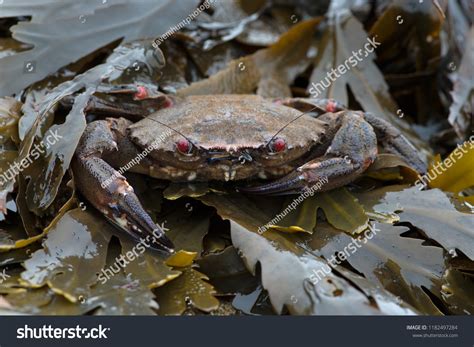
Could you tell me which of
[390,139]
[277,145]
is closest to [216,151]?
[277,145]

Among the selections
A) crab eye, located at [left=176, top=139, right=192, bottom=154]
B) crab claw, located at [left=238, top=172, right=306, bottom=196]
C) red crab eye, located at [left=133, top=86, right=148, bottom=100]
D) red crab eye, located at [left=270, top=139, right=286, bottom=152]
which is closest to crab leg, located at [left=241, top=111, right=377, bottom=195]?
crab claw, located at [left=238, top=172, right=306, bottom=196]

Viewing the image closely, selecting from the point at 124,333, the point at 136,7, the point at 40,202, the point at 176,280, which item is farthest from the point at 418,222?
the point at 136,7

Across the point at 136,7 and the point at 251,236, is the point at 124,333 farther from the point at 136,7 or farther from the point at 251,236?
the point at 136,7

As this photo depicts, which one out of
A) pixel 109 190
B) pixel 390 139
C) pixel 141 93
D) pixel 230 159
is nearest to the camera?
pixel 109 190

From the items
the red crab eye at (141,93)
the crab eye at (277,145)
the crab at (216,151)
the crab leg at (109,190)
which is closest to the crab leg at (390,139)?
the crab at (216,151)

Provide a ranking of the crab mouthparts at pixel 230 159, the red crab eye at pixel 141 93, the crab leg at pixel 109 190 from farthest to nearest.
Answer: the red crab eye at pixel 141 93 → the crab mouthparts at pixel 230 159 → the crab leg at pixel 109 190

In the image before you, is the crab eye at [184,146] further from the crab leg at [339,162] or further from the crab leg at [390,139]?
the crab leg at [390,139]

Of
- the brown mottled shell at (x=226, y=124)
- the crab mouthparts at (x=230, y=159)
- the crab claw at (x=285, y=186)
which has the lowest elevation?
the crab claw at (x=285, y=186)

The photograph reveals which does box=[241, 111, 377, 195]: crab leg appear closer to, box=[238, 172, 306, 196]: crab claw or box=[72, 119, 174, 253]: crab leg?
box=[238, 172, 306, 196]: crab claw

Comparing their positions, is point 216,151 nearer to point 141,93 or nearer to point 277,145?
point 277,145
